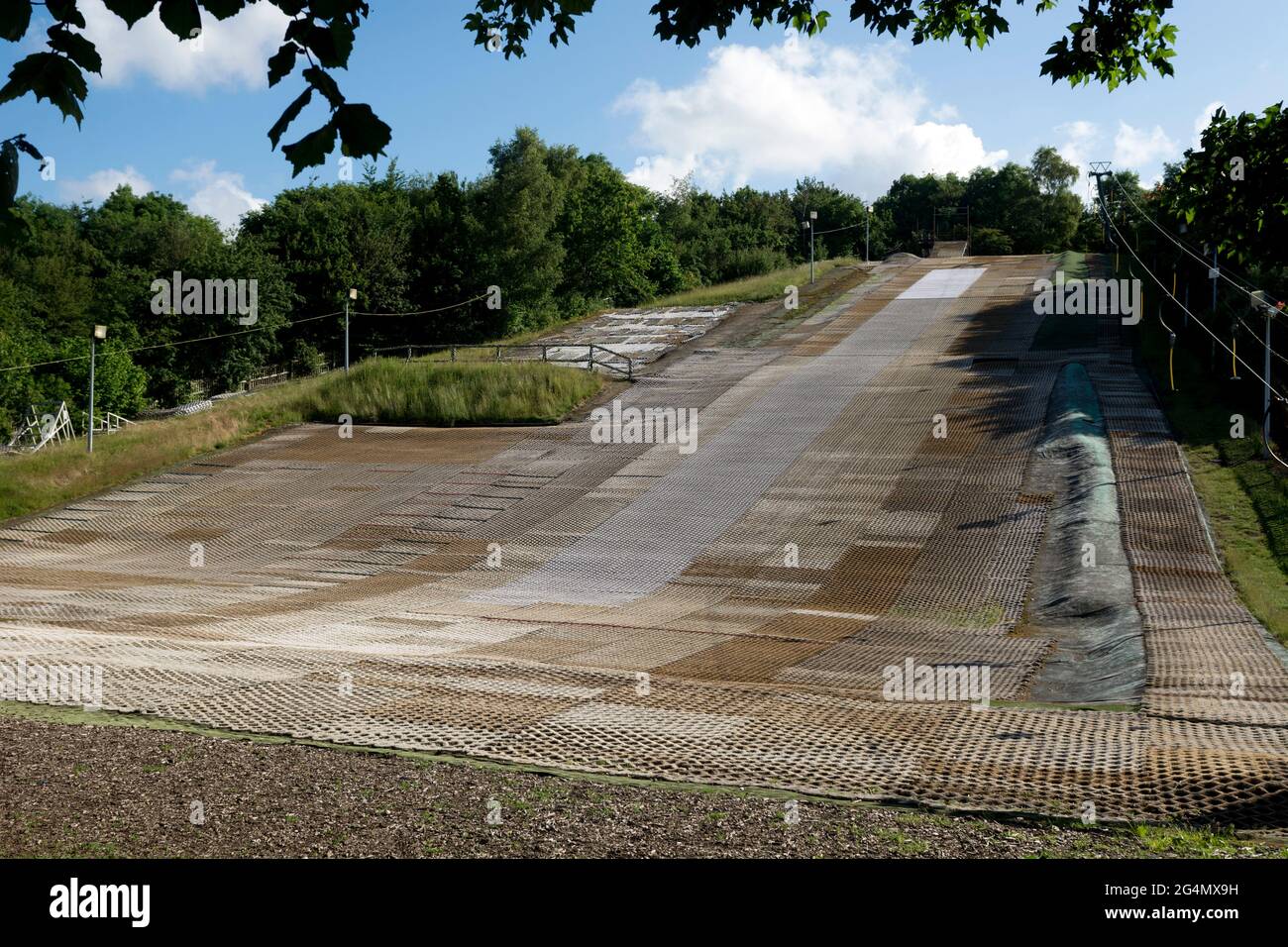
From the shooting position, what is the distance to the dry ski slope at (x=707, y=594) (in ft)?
27.4

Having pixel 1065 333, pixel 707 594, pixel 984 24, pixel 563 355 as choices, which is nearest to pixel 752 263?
pixel 563 355

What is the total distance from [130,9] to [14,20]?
40cm

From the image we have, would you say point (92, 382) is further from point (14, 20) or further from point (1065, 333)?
point (1065, 333)

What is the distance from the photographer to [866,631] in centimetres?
1548

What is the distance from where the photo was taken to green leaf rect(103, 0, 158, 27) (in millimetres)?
4039

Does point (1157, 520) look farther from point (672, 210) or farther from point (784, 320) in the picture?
point (672, 210)

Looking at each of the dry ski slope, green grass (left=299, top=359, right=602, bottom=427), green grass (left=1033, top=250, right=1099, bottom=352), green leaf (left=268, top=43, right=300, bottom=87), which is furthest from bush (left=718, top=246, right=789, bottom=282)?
green leaf (left=268, top=43, right=300, bottom=87)

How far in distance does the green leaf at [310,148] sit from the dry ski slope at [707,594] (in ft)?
16.1

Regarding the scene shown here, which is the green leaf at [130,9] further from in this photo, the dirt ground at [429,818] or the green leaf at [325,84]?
the dirt ground at [429,818]

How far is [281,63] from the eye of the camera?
451 centimetres

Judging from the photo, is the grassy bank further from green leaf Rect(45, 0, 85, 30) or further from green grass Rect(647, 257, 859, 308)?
green leaf Rect(45, 0, 85, 30)

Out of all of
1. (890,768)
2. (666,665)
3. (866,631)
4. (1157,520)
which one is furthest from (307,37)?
(1157,520)

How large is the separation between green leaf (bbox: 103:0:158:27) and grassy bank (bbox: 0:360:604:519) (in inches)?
1068

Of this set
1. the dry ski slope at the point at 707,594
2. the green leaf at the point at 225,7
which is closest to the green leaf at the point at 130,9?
the green leaf at the point at 225,7
